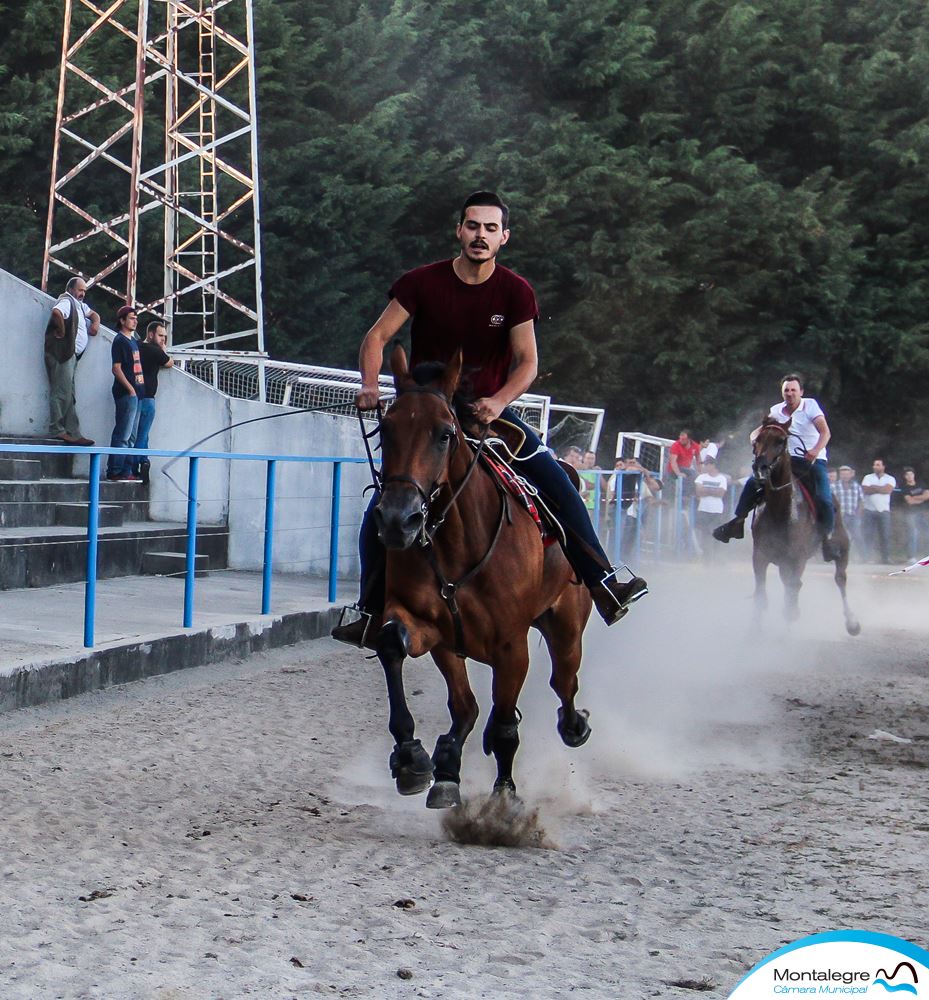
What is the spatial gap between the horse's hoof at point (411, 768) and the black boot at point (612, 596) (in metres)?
1.32

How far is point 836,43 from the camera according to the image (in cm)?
3525

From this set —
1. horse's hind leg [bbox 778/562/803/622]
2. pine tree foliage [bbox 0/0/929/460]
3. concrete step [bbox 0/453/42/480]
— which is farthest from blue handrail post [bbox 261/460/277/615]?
pine tree foliage [bbox 0/0/929/460]

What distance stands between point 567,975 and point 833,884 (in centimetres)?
141

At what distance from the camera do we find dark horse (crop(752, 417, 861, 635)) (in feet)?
45.3

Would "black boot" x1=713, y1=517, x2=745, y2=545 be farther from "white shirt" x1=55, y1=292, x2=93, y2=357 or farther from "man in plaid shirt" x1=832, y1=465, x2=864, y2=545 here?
"man in plaid shirt" x1=832, y1=465, x2=864, y2=545

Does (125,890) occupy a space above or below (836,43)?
below

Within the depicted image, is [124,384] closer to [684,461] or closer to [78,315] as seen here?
[78,315]

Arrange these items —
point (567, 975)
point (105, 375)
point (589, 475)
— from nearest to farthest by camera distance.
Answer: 1. point (567, 975)
2. point (105, 375)
3. point (589, 475)

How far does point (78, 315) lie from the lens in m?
15.5

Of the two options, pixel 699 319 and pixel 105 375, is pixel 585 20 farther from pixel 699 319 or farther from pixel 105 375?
pixel 105 375

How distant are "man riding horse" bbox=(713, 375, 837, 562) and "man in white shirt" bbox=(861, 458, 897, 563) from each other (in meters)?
11.5

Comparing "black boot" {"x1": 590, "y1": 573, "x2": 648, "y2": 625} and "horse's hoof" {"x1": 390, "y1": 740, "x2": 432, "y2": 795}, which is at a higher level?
"black boot" {"x1": 590, "y1": 573, "x2": 648, "y2": 625}

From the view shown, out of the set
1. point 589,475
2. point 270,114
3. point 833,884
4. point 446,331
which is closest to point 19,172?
point 270,114

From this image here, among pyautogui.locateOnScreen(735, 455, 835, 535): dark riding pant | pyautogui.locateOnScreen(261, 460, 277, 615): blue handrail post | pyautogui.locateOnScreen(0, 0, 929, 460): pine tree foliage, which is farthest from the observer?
pyautogui.locateOnScreen(0, 0, 929, 460): pine tree foliage
